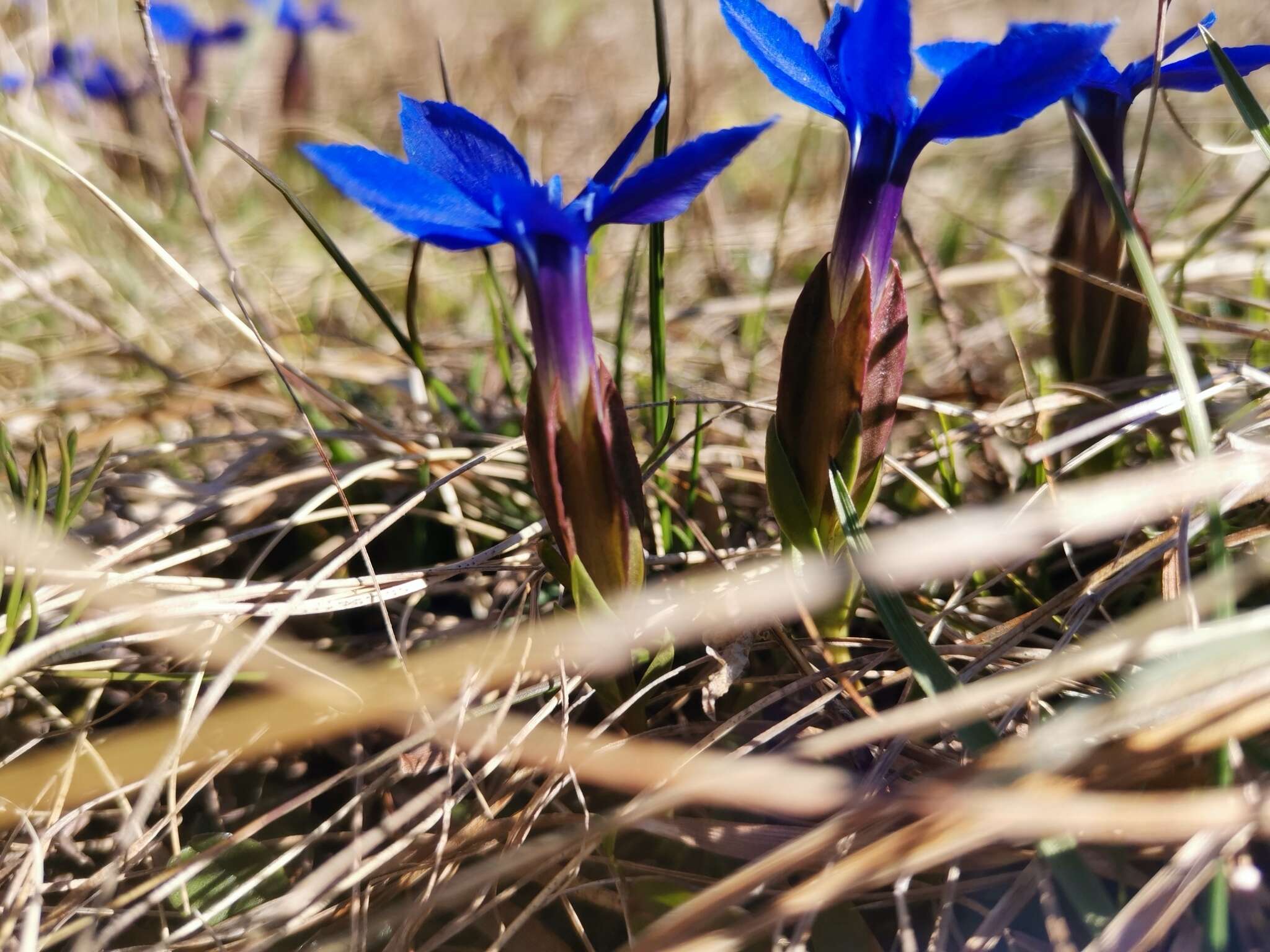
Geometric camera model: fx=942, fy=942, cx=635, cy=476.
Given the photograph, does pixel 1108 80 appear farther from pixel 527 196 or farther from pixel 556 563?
pixel 556 563

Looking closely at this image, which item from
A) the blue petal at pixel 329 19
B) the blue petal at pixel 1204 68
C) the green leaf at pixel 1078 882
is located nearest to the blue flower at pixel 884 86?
the blue petal at pixel 1204 68

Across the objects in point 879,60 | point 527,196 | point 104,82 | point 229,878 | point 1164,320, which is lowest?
point 229,878

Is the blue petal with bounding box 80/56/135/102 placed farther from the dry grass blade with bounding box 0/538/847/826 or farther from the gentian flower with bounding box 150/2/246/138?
the dry grass blade with bounding box 0/538/847/826

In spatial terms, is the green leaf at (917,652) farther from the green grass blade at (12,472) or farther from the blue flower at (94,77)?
the blue flower at (94,77)

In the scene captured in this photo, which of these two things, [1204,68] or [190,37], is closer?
[1204,68]

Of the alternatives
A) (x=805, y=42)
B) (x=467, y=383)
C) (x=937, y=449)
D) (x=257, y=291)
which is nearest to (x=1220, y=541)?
(x=937, y=449)

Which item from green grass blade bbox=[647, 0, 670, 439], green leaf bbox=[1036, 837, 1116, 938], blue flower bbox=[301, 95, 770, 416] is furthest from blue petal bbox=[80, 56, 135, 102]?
green leaf bbox=[1036, 837, 1116, 938]

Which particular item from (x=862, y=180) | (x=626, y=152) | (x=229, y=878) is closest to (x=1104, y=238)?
(x=862, y=180)
